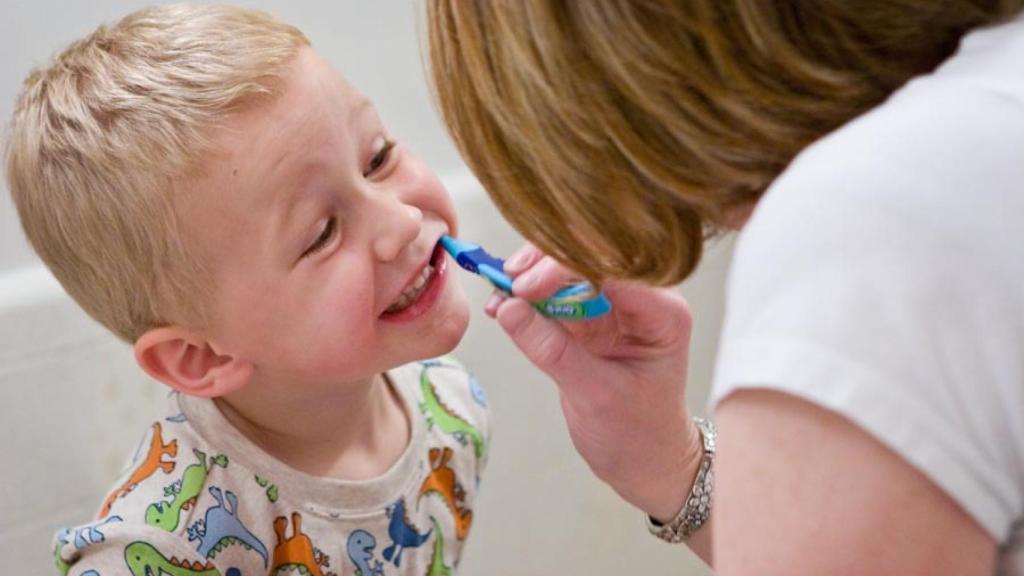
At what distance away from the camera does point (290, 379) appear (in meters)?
0.90

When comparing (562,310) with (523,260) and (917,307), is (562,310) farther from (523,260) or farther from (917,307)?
(917,307)

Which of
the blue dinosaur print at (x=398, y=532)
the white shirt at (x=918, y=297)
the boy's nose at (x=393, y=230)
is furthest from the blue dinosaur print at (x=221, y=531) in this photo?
the white shirt at (x=918, y=297)

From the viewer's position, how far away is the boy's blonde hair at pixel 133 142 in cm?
79

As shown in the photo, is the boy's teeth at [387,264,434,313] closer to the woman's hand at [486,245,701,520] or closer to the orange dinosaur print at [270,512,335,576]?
the woman's hand at [486,245,701,520]

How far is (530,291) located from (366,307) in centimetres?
11

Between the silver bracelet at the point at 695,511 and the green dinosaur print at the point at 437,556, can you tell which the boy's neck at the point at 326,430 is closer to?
the green dinosaur print at the point at 437,556

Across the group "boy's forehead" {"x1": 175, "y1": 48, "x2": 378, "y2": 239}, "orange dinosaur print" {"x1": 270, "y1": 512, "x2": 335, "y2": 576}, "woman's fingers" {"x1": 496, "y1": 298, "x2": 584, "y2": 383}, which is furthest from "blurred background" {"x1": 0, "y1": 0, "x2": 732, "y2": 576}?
"orange dinosaur print" {"x1": 270, "y1": 512, "x2": 335, "y2": 576}

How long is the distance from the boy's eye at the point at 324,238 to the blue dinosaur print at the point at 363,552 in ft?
0.76

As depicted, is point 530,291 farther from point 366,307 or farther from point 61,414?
point 61,414

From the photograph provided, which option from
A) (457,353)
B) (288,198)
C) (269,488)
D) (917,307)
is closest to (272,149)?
(288,198)

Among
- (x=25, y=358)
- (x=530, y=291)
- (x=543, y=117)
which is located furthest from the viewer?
(x=25, y=358)

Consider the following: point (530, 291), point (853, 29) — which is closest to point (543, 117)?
point (853, 29)

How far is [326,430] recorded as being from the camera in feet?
3.10

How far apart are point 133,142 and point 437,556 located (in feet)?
1.36
